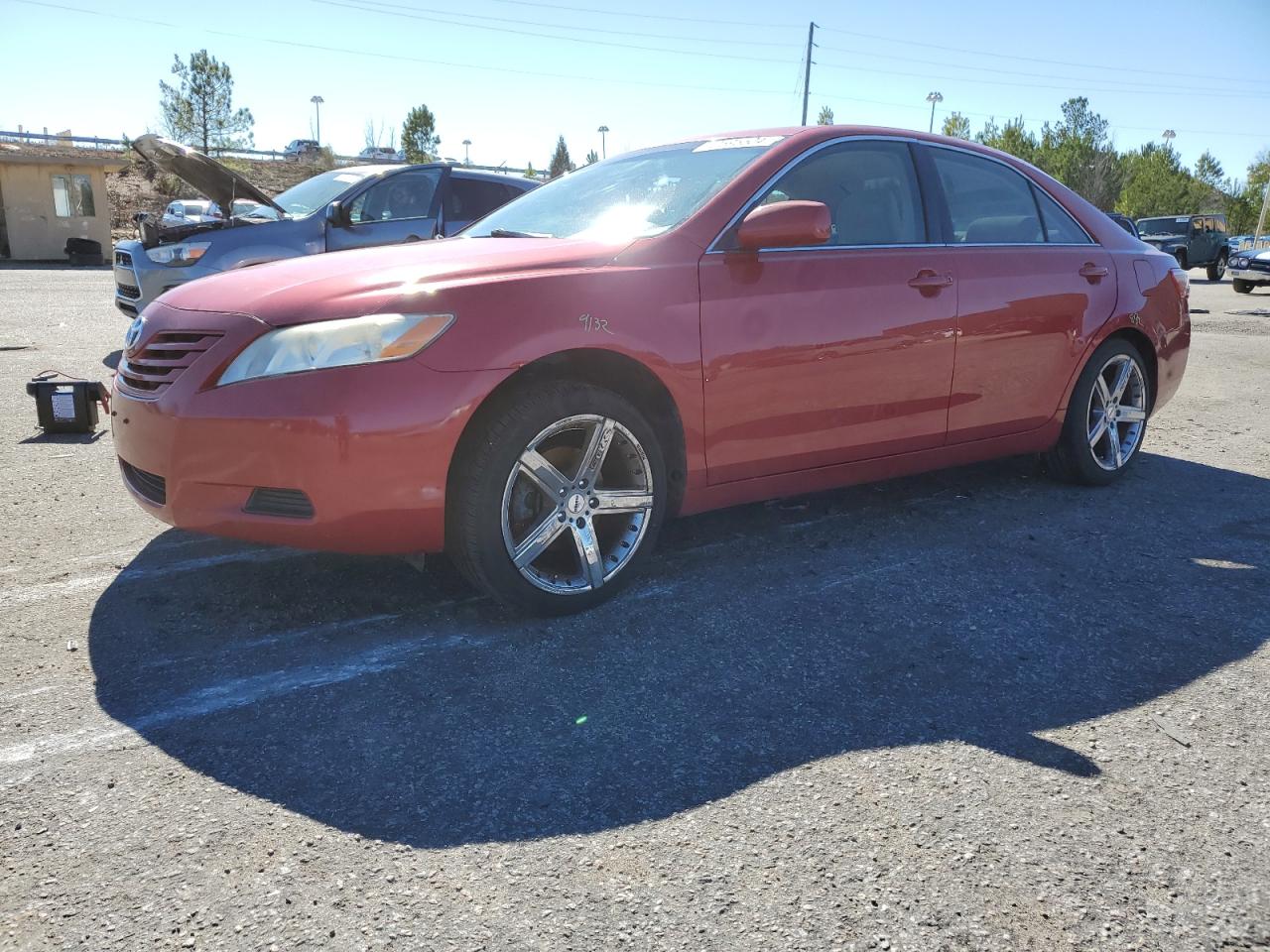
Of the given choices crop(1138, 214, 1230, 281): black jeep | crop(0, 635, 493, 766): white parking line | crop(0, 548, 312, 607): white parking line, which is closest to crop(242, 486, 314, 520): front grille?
crop(0, 635, 493, 766): white parking line

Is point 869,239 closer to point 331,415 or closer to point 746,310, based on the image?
point 746,310

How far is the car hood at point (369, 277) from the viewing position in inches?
116

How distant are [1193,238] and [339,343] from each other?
109 feet

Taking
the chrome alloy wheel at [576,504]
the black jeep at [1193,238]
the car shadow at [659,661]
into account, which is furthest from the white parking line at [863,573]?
the black jeep at [1193,238]

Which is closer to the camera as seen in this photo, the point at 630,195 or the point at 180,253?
the point at 630,195

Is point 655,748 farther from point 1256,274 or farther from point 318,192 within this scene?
point 1256,274

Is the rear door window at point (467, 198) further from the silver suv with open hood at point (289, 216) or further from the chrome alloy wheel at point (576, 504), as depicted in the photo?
the chrome alloy wheel at point (576, 504)

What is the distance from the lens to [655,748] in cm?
247

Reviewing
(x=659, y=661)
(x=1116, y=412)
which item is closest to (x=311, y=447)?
(x=659, y=661)

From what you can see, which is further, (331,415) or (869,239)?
(869,239)

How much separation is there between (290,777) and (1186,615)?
2887 millimetres

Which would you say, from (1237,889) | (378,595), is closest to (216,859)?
(378,595)

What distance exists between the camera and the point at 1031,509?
4.67 m

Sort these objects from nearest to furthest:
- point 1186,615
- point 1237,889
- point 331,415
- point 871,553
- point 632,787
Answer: point 1237,889 → point 632,787 → point 331,415 → point 1186,615 → point 871,553
